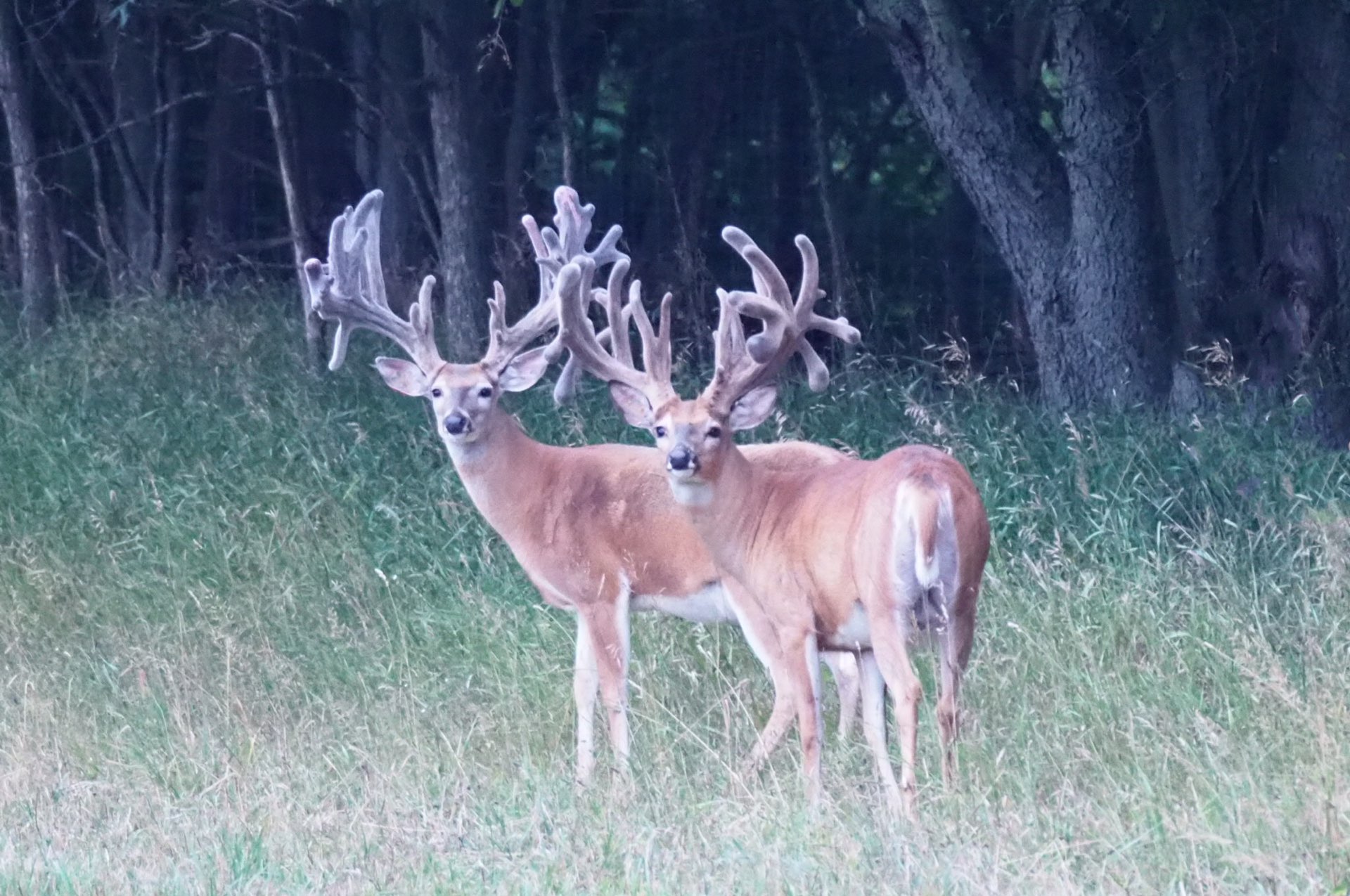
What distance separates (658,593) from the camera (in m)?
5.88

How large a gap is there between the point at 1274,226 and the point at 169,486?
5.34 m

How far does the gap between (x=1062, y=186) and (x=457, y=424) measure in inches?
161

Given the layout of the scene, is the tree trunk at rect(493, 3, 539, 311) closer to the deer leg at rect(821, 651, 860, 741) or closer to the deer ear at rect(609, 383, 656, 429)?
the deer ear at rect(609, 383, 656, 429)

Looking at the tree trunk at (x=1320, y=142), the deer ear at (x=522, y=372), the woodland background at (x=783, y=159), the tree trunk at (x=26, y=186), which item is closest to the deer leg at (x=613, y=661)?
the deer ear at (x=522, y=372)

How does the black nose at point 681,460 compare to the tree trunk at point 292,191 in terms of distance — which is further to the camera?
the tree trunk at point 292,191

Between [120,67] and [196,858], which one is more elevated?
[120,67]

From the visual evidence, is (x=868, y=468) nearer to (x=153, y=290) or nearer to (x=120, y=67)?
(x=153, y=290)

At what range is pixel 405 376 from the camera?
6.51 meters

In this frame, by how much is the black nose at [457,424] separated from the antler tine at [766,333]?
3.49 ft

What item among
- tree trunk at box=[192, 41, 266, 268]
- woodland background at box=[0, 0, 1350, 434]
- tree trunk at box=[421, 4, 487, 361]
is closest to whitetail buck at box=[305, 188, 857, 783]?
woodland background at box=[0, 0, 1350, 434]

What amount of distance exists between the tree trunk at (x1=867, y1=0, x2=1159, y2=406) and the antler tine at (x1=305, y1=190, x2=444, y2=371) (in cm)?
302

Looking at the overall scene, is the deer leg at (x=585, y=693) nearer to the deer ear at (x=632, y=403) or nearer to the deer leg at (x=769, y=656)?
the deer leg at (x=769, y=656)

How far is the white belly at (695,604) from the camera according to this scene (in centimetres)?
575

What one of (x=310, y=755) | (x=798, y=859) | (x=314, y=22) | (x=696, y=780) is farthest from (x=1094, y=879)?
(x=314, y=22)
